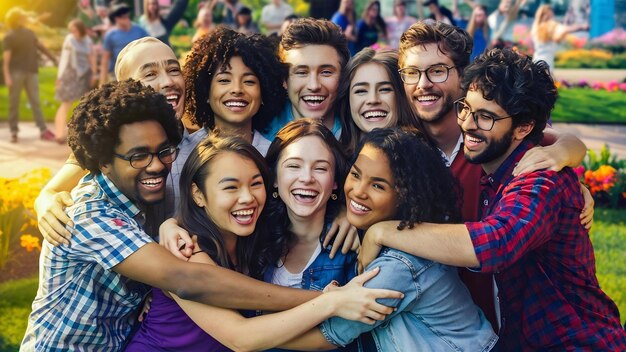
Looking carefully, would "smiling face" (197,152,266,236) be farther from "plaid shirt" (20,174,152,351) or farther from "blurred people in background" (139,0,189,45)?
"blurred people in background" (139,0,189,45)

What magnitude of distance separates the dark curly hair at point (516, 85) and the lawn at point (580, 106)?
29.4 ft

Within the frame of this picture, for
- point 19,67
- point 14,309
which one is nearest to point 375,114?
point 14,309

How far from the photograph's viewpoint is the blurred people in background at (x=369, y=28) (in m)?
12.9

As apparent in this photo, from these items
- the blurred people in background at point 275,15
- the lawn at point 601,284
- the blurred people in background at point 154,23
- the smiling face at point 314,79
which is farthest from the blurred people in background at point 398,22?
the smiling face at point 314,79

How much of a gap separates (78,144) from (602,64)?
14.8 m

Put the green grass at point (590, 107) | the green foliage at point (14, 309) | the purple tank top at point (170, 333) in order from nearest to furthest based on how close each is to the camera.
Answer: the purple tank top at point (170, 333) < the green foliage at point (14, 309) < the green grass at point (590, 107)

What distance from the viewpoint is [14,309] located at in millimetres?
5719

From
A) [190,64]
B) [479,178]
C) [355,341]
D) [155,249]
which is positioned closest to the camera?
[155,249]

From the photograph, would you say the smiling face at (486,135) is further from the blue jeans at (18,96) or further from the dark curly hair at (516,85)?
the blue jeans at (18,96)

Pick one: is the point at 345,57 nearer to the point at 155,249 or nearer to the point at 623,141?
the point at 155,249

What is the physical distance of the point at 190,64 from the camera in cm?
437

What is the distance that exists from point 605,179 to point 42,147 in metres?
7.31

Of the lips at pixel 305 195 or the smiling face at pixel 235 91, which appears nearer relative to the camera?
the lips at pixel 305 195

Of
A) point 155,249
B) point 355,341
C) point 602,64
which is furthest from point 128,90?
point 602,64
